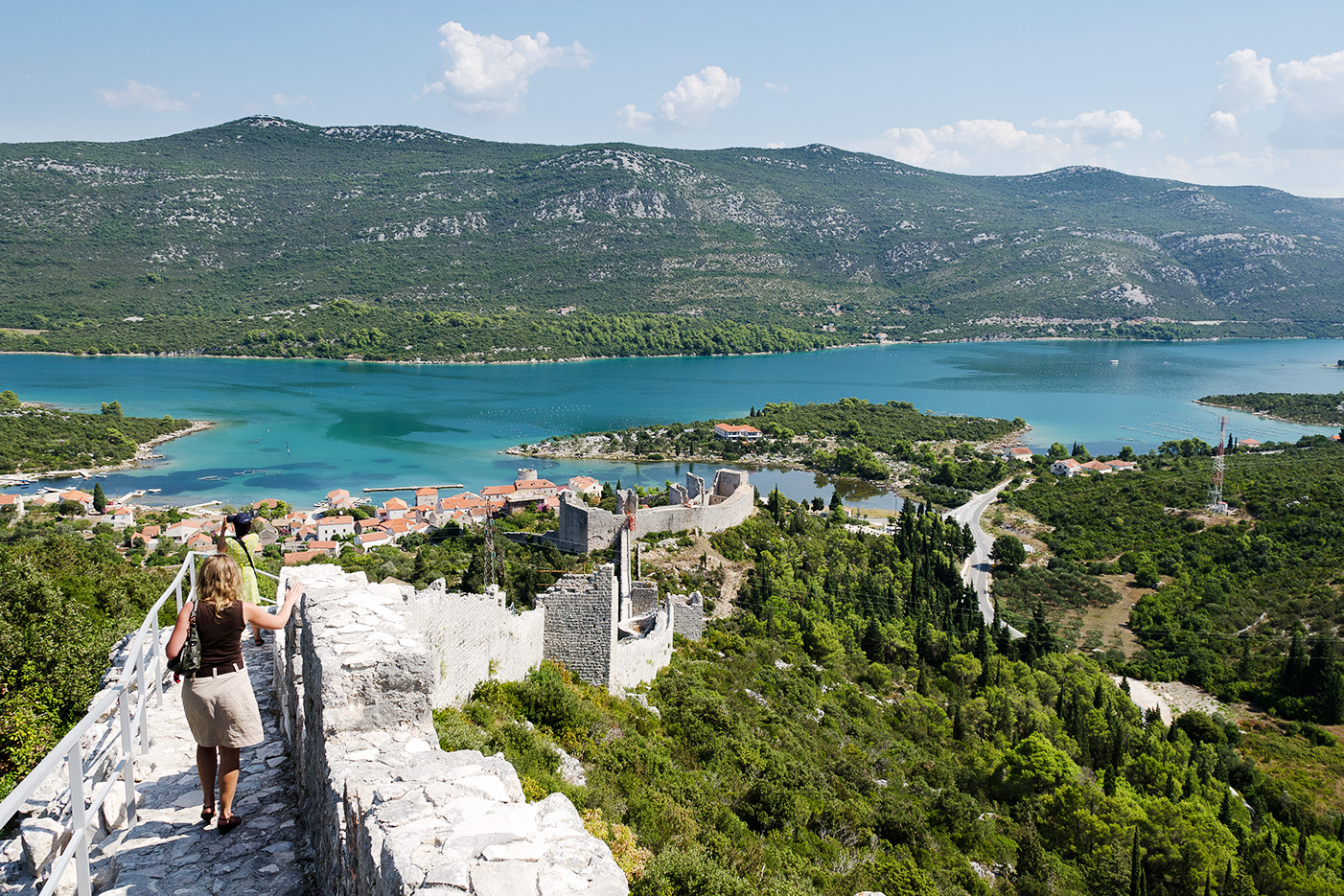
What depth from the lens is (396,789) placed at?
3.17 meters

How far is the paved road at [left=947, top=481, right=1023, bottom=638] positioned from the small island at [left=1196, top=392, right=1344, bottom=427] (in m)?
48.0

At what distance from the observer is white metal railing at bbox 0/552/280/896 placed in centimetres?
263

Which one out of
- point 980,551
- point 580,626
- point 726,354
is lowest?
point 980,551

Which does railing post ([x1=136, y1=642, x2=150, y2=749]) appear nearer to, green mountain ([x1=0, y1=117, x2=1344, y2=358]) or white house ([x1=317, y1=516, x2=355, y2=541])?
white house ([x1=317, y1=516, x2=355, y2=541])

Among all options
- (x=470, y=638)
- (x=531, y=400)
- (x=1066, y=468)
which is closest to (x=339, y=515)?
(x=470, y=638)

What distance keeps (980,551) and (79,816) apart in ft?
144

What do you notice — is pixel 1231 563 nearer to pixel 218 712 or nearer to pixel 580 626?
pixel 580 626

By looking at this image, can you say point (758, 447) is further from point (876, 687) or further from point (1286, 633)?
point (876, 687)

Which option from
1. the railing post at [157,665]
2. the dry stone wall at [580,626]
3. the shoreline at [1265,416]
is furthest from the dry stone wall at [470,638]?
the shoreline at [1265,416]

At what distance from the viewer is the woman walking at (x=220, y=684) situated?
12.6 feet

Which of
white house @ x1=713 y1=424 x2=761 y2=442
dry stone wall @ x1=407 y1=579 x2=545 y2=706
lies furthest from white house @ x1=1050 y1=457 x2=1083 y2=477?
dry stone wall @ x1=407 y1=579 x2=545 y2=706

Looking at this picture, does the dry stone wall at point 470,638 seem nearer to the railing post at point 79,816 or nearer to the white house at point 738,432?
the railing post at point 79,816

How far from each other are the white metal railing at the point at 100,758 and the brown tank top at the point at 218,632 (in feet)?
1.23

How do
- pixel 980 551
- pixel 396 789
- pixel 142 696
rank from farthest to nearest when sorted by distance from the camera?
pixel 980 551 → pixel 142 696 → pixel 396 789
